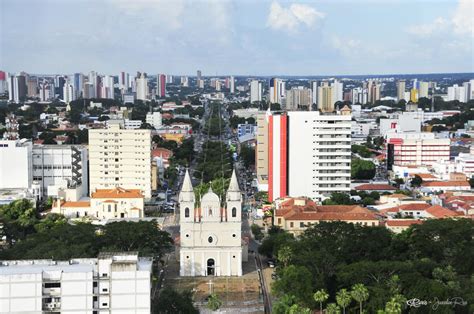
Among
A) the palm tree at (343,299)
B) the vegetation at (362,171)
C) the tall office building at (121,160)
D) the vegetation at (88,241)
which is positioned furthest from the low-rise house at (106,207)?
the palm tree at (343,299)

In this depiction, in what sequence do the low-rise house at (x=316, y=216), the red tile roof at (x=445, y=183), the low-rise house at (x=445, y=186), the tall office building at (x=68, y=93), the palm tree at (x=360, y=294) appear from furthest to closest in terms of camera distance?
the tall office building at (x=68, y=93) → the red tile roof at (x=445, y=183) → the low-rise house at (x=445, y=186) → the low-rise house at (x=316, y=216) → the palm tree at (x=360, y=294)

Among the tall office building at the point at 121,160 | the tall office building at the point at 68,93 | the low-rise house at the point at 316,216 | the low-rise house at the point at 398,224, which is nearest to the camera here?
the low-rise house at the point at 398,224

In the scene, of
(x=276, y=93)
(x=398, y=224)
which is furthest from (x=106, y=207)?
(x=276, y=93)

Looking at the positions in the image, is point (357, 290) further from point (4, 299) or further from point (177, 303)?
point (4, 299)

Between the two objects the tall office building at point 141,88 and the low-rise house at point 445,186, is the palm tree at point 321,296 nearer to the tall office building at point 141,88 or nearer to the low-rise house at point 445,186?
the low-rise house at point 445,186

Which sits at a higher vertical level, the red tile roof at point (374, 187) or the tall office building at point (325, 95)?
the tall office building at point (325, 95)

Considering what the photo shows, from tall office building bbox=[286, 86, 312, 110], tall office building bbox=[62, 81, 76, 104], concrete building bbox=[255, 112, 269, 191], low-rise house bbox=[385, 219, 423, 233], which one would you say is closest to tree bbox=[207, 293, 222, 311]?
low-rise house bbox=[385, 219, 423, 233]

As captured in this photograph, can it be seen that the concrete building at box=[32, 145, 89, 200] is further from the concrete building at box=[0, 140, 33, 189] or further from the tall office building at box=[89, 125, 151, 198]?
the tall office building at box=[89, 125, 151, 198]

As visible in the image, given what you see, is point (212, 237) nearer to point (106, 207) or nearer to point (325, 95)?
point (106, 207)
